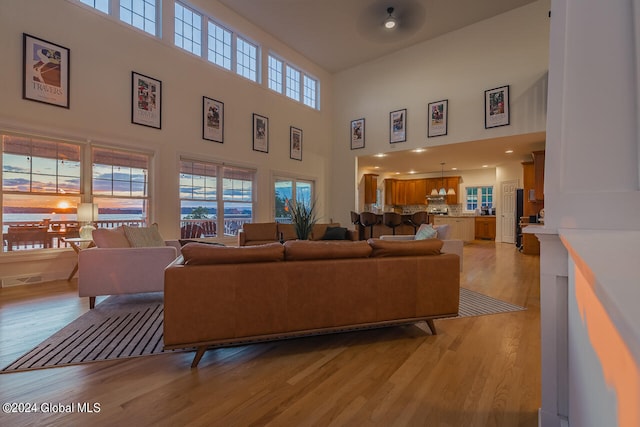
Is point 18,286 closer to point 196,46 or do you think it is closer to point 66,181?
point 66,181

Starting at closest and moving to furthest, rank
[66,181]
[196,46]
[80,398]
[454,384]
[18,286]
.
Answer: [80,398] < [454,384] < [18,286] < [66,181] < [196,46]

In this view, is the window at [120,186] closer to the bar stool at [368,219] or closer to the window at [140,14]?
the window at [140,14]

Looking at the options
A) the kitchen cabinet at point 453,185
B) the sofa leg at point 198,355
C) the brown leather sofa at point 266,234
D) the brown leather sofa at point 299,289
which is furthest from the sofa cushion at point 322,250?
the kitchen cabinet at point 453,185

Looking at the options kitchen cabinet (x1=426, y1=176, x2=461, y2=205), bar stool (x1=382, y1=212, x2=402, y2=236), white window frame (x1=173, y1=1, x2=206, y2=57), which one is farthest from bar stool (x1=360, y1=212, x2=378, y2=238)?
white window frame (x1=173, y1=1, x2=206, y2=57)

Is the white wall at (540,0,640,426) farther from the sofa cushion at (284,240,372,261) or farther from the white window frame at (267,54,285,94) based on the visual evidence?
the white window frame at (267,54,285,94)

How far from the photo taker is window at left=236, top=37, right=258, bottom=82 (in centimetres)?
679

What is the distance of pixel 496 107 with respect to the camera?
6.13m

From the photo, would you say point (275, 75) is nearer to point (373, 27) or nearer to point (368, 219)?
point (373, 27)

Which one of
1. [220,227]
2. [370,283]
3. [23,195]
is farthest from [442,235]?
[23,195]

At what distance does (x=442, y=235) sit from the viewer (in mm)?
4949

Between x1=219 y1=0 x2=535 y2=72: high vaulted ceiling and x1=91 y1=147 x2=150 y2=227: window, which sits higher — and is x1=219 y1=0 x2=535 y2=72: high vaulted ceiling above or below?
above

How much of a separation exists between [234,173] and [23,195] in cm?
348

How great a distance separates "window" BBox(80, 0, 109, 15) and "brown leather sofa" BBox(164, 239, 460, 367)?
193 inches

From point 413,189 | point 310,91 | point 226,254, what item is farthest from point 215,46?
Answer: point 413,189
